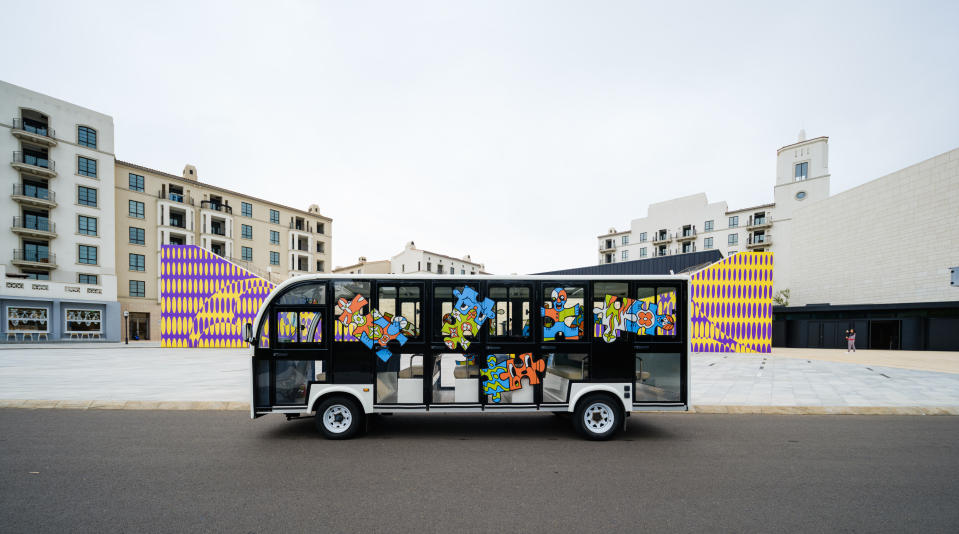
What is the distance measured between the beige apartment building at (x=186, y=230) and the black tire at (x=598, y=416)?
3021 centimetres

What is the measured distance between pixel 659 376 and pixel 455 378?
11.1 ft

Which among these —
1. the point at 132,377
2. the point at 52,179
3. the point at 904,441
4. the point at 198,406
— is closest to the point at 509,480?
the point at 904,441

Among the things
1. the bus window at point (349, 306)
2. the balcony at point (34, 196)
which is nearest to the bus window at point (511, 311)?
the bus window at point (349, 306)

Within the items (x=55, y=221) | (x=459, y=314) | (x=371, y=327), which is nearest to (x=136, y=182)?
(x=55, y=221)

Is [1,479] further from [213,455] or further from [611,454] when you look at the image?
[611,454]

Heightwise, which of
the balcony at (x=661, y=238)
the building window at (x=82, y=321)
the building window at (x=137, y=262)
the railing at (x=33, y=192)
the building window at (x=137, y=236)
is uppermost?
the railing at (x=33, y=192)

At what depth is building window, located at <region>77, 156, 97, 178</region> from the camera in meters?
32.9

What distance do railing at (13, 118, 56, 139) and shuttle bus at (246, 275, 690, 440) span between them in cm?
4289

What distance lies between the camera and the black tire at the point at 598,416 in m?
6.21

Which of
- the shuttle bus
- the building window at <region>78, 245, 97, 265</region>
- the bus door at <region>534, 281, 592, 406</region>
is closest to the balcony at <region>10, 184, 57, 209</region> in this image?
the building window at <region>78, 245, 97, 265</region>

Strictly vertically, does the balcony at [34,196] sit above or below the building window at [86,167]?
below

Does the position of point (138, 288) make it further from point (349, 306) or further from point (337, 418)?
point (349, 306)

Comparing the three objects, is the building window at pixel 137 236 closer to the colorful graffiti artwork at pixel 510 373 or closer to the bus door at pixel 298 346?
the bus door at pixel 298 346

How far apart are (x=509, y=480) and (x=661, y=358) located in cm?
333
